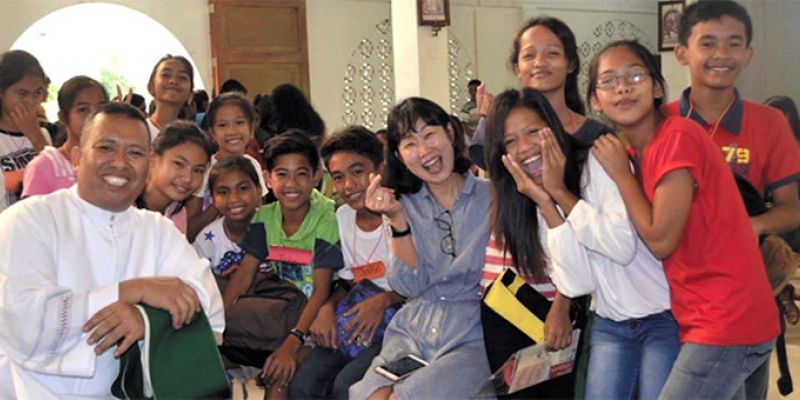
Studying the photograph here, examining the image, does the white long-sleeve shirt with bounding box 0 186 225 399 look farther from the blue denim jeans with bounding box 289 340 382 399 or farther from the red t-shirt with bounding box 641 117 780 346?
the red t-shirt with bounding box 641 117 780 346

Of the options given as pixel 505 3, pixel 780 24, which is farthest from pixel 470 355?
pixel 780 24

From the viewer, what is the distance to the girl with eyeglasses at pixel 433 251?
2967 mm

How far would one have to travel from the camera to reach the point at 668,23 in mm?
10758

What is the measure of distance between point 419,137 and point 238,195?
3.31 ft

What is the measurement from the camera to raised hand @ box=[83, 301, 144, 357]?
2.39m

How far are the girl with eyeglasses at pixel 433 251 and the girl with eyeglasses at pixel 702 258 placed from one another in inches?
28.0

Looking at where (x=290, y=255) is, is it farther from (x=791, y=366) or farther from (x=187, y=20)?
(x=187, y=20)

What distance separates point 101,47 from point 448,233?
26.2 feet

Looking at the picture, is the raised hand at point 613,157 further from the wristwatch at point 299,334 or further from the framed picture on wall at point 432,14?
the framed picture on wall at point 432,14

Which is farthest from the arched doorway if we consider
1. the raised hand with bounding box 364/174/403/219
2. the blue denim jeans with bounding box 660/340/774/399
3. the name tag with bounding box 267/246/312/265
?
the blue denim jeans with bounding box 660/340/774/399

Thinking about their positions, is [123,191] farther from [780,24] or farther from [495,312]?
[780,24]

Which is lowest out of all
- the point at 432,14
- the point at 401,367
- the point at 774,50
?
the point at 401,367

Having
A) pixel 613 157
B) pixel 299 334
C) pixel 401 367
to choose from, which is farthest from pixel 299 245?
pixel 613 157

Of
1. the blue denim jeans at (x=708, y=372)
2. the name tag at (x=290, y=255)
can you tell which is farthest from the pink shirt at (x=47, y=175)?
the blue denim jeans at (x=708, y=372)
